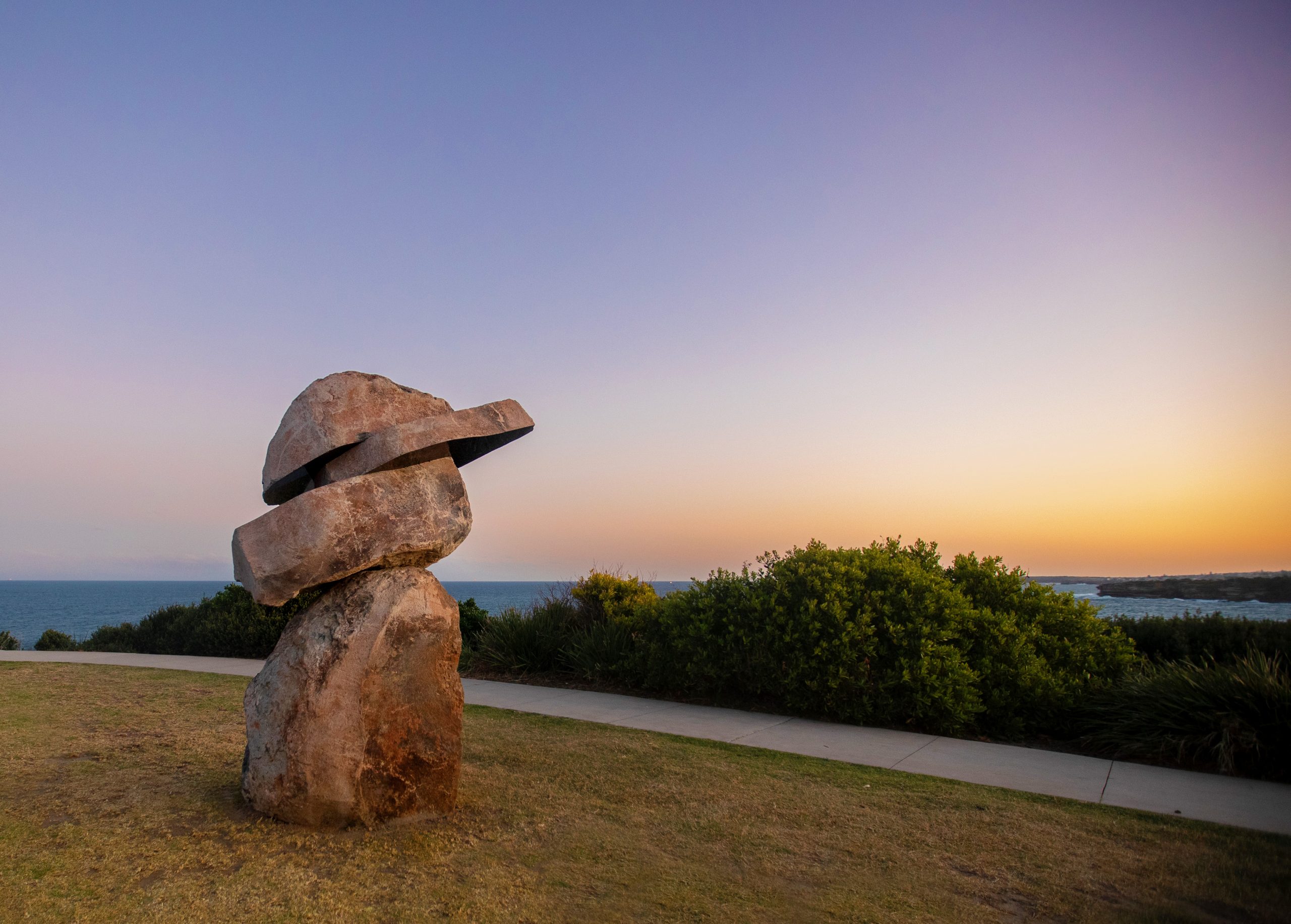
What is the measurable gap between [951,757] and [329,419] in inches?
222

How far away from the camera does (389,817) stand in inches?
172

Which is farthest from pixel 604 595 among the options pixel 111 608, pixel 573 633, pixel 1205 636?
pixel 111 608

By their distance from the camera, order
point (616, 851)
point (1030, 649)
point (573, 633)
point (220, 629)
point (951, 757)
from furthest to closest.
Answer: point (220, 629), point (573, 633), point (1030, 649), point (951, 757), point (616, 851)

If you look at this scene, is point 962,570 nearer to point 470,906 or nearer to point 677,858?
point 677,858

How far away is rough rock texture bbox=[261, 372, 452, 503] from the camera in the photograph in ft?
14.6

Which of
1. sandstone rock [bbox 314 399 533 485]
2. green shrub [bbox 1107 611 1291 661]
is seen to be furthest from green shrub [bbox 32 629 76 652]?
green shrub [bbox 1107 611 1291 661]

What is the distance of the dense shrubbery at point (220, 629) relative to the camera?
1267cm

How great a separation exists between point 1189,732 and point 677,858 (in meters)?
5.08

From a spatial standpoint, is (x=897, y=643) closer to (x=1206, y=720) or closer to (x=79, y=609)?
(x=1206, y=720)

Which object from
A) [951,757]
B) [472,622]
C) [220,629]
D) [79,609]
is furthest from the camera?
[79,609]

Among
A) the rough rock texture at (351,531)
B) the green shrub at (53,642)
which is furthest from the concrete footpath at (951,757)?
the green shrub at (53,642)

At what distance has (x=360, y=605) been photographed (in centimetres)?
437

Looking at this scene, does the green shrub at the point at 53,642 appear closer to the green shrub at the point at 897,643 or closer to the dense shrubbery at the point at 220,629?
the dense shrubbery at the point at 220,629

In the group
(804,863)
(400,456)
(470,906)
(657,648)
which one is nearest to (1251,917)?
(804,863)
